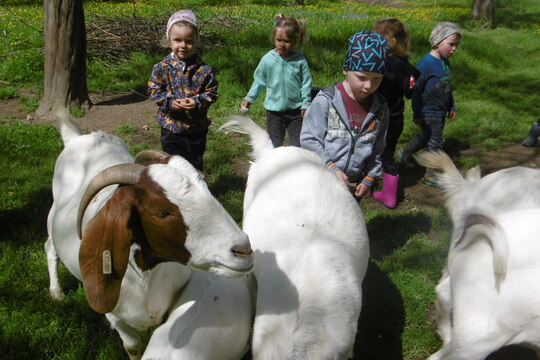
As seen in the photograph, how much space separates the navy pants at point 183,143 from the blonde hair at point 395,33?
209cm

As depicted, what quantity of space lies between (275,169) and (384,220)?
1885mm

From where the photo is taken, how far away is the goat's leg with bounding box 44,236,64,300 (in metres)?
3.34

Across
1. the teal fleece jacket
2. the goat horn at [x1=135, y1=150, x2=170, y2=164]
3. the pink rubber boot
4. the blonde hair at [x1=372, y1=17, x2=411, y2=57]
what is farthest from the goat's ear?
the blonde hair at [x1=372, y1=17, x2=411, y2=57]

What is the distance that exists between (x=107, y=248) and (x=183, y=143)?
2.29m

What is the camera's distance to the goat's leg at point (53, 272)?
11.0 feet

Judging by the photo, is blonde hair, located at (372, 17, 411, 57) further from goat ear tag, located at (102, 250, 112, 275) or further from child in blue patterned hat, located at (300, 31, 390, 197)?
goat ear tag, located at (102, 250, 112, 275)

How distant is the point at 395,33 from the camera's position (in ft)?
15.4

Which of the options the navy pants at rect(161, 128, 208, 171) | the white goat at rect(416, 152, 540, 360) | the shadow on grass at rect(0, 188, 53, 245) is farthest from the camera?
the navy pants at rect(161, 128, 208, 171)

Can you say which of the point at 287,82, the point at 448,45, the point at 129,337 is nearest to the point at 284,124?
the point at 287,82

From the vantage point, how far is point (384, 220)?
4504 millimetres

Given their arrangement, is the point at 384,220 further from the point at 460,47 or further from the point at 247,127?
the point at 460,47

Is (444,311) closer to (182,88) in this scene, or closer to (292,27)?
(182,88)

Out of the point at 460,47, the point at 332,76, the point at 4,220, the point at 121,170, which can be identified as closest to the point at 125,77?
the point at 332,76

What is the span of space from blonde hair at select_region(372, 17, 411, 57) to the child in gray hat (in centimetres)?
46
